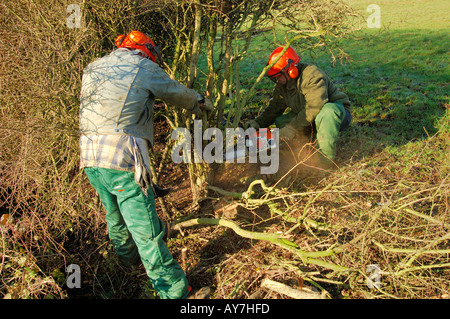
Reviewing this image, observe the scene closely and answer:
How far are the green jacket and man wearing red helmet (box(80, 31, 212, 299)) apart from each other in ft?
6.43

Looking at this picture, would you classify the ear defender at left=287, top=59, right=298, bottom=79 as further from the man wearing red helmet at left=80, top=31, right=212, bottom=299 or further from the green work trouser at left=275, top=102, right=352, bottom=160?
the man wearing red helmet at left=80, top=31, right=212, bottom=299

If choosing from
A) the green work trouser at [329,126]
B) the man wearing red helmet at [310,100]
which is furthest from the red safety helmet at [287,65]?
the green work trouser at [329,126]

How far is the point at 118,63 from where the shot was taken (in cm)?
257

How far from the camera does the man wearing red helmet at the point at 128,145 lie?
2.48 m

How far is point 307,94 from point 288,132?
1.88ft

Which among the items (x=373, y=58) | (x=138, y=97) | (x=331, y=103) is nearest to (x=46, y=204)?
(x=138, y=97)

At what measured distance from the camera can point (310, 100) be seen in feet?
12.8

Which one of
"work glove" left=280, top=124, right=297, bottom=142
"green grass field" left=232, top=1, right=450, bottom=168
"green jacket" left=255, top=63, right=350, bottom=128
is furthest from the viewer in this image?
"green grass field" left=232, top=1, right=450, bottom=168

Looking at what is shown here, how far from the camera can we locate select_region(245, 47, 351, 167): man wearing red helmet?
12.4 ft

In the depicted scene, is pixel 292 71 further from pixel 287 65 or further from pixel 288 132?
pixel 288 132

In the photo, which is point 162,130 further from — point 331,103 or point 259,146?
point 331,103

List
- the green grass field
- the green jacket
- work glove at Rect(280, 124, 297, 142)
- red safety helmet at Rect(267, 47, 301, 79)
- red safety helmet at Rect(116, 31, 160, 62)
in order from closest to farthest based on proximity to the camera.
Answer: red safety helmet at Rect(116, 31, 160, 62)
red safety helmet at Rect(267, 47, 301, 79)
the green jacket
work glove at Rect(280, 124, 297, 142)
the green grass field

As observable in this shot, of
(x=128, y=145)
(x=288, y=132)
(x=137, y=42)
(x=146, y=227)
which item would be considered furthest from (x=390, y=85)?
(x=146, y=227)

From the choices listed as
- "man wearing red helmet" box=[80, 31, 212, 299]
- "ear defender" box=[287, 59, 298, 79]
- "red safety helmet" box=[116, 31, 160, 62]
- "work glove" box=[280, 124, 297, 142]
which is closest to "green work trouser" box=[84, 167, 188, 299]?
"man wearing red helmet" box=[80, 31, 212, 299]
